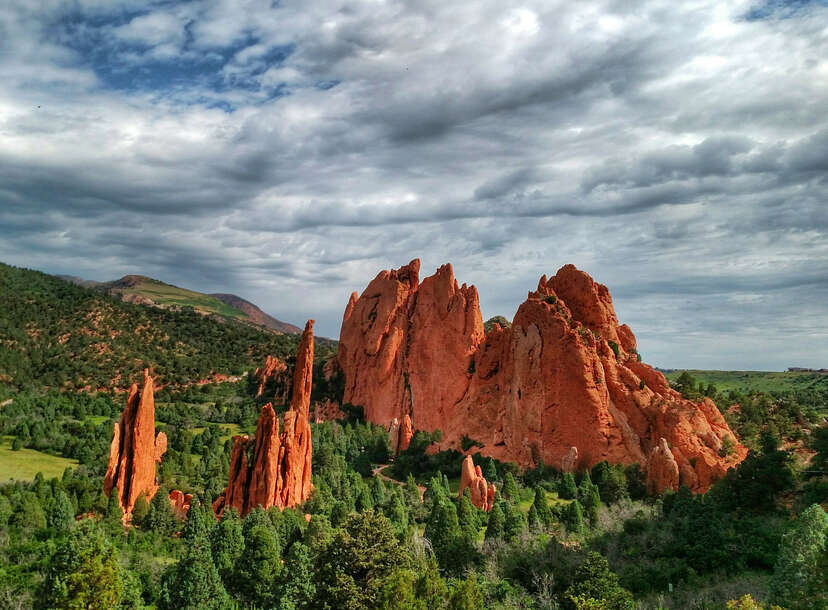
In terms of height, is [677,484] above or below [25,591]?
above

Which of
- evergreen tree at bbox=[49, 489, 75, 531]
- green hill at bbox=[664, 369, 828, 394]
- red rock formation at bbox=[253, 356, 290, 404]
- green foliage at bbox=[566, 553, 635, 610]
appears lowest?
evergreen tree at bbox=[49, 489, 75, 531]

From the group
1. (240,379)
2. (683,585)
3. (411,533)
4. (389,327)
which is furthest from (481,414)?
(240,379)

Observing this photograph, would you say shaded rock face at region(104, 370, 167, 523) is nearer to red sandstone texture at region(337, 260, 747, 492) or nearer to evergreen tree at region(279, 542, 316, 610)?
evergreen tree at region(279, 542, 316, 610)

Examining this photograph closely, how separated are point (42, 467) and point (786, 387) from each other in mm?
153420

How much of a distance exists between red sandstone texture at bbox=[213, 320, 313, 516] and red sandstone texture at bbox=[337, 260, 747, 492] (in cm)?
2814

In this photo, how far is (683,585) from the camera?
30266mm

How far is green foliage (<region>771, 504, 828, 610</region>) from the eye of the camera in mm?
22266

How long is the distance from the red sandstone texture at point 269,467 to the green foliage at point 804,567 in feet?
110

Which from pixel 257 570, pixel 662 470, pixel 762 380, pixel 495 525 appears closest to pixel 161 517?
pixel 257 570

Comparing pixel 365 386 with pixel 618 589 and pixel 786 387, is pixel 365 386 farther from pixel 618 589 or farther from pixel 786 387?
pixel 786 387

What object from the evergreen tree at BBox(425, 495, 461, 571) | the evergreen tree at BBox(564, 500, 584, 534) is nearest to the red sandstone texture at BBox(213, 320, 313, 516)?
the evergreen tree at BBox(425, 495, 461, 571)

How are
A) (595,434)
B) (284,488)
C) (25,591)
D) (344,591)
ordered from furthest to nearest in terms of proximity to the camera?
(595,434), (284,488), (25,591), (344,591)

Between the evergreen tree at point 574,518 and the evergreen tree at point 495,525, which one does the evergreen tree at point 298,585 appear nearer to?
the evergreen tree at point 495,525

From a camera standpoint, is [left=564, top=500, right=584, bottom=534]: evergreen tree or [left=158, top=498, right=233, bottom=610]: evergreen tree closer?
[left=158, top=498, right=233, bottom=610]: evergreen tree
